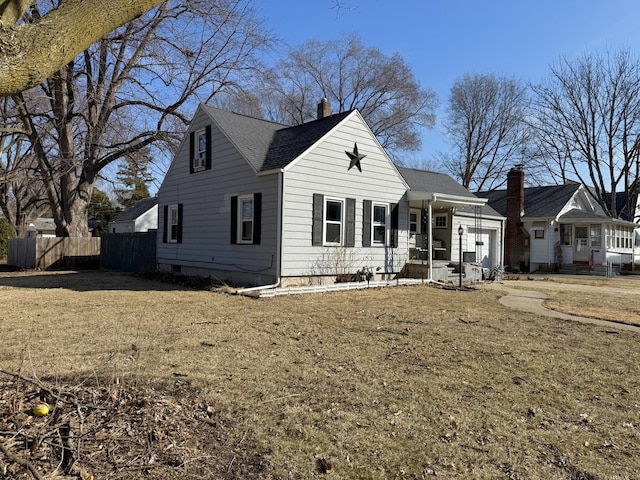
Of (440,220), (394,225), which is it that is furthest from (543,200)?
(394,225)

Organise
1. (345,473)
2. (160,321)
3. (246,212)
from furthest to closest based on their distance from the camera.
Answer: (246,212) → (160,321) → (345,473)

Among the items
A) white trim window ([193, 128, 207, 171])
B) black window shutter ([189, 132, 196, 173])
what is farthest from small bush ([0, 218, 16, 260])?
white trim window ([193, 128, 207, 171])

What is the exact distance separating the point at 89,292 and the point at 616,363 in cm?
1146

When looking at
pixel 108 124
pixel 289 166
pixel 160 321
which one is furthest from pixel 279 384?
pixel 108 124

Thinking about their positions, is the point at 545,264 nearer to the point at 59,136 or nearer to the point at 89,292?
the point at 89,292

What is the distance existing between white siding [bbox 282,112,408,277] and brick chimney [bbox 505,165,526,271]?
1274 centimetres

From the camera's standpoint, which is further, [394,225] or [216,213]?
[394,225]

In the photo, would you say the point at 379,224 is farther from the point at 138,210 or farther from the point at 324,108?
the point at 138,210

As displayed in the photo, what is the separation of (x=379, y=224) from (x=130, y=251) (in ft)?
38.8

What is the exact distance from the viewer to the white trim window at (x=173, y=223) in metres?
17.0

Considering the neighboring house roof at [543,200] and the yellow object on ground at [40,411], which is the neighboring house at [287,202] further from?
the neighboring house roof at [543,200]

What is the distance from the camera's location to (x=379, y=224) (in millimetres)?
14820

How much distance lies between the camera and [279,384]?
464 cm

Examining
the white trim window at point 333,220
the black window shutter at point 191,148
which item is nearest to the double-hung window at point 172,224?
the black window shutter at point 191,148
